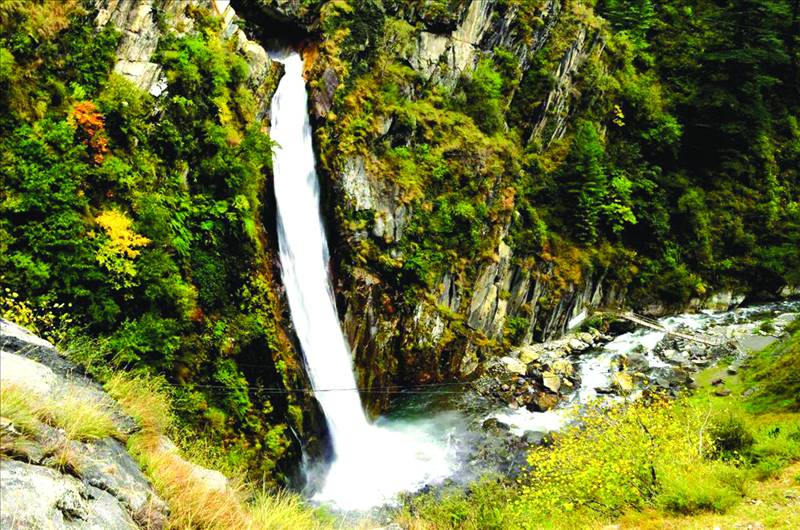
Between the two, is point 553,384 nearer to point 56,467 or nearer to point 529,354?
point 529,354

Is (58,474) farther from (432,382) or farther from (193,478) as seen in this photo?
(432,382)

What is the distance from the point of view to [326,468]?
1257 cm

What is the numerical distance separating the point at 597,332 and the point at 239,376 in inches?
631

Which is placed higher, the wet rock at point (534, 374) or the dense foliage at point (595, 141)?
the dense foliage at point (595, 141)

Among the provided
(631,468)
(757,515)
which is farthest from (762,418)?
(757,515)

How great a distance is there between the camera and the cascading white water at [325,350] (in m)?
12.8

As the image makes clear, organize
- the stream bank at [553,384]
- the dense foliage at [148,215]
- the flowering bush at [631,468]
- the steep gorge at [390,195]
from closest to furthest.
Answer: the flowering bush at [631,468], the dense foliage at [148,215], the steep gorge at [390,195], the stream bank at [553,384]

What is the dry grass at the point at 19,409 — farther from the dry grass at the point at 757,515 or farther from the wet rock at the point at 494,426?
the wet rock at the point at 494,426

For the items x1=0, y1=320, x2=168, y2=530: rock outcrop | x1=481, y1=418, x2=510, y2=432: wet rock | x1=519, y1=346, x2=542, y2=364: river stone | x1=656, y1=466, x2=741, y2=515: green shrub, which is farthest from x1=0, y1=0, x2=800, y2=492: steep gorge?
x1=656, y1=466, x2=741, y2=515: green shrub

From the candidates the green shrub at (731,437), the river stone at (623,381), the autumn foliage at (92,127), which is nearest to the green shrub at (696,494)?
the green shrub at (731,437)

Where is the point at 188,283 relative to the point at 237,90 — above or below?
below

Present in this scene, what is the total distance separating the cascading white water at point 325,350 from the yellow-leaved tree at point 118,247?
4302 mm

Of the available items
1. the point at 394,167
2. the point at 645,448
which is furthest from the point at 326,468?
the point at 394,167

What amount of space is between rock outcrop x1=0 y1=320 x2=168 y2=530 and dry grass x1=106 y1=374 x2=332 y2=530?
167mm
